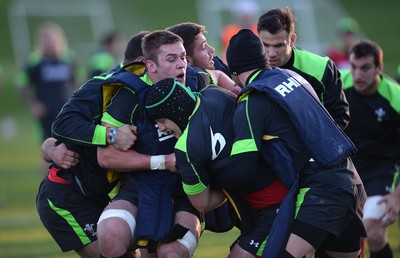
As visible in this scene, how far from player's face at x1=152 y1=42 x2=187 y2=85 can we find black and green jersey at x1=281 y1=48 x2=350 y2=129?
1362mm

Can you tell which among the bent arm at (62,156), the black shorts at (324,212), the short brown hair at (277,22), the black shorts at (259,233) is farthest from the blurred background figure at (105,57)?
the black shorts at (324,212)

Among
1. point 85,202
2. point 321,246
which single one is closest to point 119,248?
point 85,202

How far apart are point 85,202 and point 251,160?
1.97 metres

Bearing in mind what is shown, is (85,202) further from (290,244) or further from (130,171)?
(290,244)

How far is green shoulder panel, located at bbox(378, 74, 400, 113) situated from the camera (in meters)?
7.90

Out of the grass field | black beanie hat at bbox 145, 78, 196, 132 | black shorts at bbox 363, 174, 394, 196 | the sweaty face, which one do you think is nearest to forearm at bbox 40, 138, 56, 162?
black beanie hat at bbox 145, 78, 196, 132

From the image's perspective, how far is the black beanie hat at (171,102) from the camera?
5.61 meters

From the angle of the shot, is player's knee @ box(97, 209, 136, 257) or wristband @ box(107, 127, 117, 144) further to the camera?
wristband @ box(107, 127, 117, 144)

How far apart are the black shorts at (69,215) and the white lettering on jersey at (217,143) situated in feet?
5.23

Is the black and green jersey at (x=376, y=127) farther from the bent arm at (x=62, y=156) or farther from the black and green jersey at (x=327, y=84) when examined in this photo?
the bent arm at (x=62, y=156)

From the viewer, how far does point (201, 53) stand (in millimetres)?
6676

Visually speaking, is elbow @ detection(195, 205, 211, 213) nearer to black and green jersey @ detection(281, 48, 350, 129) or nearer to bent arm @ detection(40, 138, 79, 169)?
bent arm @ detection(40, 138, 79, 169)

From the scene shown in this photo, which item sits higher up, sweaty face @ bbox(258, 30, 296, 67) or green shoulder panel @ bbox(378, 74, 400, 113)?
sweaty face @ bbox(258, 30, 296, 67)

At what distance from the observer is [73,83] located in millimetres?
15906
